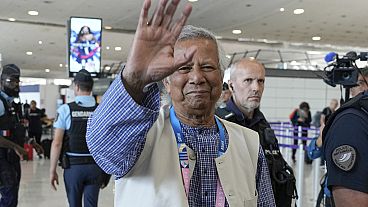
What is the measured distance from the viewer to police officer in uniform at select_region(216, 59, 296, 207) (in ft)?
8.07

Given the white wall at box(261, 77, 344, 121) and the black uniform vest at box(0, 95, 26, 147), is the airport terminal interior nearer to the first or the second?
the white wall at box(261, 77, 344, 121)

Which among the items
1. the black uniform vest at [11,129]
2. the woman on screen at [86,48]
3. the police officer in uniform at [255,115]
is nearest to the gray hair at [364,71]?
the police officer in uniform at [255,115]

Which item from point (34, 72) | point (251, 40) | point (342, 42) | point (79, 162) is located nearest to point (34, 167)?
point (79, 162)

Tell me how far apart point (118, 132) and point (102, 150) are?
73 mm

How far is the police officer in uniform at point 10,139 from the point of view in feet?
12.5

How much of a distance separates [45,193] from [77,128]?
10.9ft

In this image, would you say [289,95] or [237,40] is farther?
→ [237,40]

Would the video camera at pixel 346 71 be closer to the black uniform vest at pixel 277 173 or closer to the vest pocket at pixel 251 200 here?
the black uniform vest at pixel 277 173

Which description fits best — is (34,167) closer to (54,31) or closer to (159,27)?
(54,31)

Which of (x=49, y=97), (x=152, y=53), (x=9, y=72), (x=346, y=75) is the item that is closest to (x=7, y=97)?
(x=9, y=72)

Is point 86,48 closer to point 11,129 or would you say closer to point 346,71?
point 11,129

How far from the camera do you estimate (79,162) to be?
12.6 feet

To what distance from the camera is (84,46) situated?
29.1 feet

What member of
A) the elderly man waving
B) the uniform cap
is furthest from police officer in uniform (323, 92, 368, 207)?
the uniform cap
